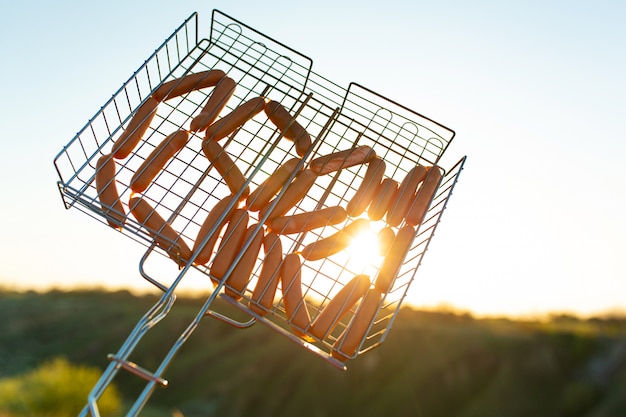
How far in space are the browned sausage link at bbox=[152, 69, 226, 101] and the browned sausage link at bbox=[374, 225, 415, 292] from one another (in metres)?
0.46

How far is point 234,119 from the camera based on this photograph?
114cm

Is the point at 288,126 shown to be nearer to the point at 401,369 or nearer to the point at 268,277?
the point at 268,277

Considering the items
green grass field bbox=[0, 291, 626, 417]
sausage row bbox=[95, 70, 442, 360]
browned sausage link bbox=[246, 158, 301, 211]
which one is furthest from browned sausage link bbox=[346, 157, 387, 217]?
green grass field bbox=[0, 291, 626, 417]

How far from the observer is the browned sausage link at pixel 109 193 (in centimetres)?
102

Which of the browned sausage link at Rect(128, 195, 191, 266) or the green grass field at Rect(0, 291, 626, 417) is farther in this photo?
the green grass field at Rect(0, 291, 626, 417)

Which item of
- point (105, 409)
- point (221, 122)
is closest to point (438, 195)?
point (221, 122)

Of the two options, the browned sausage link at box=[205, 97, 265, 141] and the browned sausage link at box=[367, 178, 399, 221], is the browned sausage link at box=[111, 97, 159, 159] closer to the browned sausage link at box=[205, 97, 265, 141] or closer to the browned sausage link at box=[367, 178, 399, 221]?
the browned sausage link at box=[205, 97, 265, 141]

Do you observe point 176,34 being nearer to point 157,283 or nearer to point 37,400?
point 157,283

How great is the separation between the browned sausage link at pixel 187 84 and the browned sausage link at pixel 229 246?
0.29 m

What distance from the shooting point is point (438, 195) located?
3.84ft

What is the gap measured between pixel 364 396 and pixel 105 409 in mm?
1365

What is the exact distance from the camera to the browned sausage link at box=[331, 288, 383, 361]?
39.7 inches

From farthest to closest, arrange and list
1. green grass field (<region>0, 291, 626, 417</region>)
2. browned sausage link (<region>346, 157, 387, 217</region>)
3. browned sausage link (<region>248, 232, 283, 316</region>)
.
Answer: green grass field (<region>0, 291, 626, 417</region>) < browned sausage link (<region>346, 157, 387, 217</region>) < browned sausage link (<region>248, 232, 283, 316</region>)

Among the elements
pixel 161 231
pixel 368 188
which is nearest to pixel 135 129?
pixel 161 231
